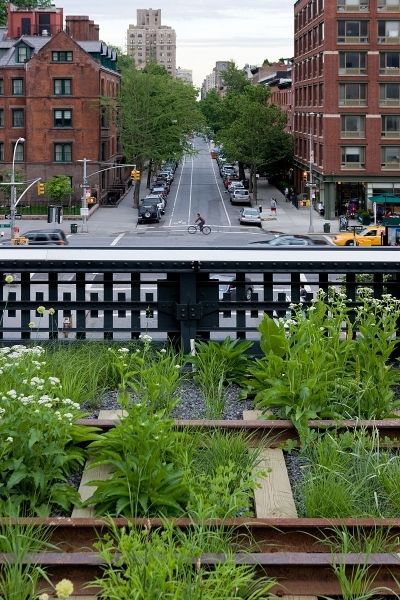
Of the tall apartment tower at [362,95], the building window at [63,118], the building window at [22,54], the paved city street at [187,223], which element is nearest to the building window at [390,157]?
the tall apartment tower at [362,95]

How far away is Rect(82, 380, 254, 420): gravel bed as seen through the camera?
902cm

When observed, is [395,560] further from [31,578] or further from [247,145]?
[247,145]

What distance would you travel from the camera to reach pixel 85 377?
9641mm

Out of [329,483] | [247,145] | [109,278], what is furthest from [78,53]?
[329,483]

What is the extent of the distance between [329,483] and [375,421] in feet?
4.68

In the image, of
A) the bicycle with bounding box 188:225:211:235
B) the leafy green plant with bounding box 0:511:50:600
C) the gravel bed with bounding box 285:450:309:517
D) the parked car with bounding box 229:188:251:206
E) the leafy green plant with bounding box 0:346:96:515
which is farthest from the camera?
the parked car with bounding box 229:188:251:206

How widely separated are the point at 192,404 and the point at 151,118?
7809cm

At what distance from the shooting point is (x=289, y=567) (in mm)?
5961

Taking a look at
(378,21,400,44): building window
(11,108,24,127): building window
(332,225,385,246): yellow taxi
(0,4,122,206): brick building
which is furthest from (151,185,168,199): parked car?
(332,225,385,246): yellow taxi

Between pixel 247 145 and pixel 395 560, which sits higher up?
pixel 247 145

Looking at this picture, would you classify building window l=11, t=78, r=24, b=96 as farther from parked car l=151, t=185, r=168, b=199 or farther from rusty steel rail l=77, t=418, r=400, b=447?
rusty steel rail l=77, t=418, r=400, b=447

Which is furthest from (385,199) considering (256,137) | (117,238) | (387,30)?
(117,238)

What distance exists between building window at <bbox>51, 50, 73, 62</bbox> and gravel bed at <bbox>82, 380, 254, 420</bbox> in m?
73.0

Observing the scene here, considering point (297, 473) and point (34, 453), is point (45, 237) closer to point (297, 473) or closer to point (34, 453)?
point (297, 473)
